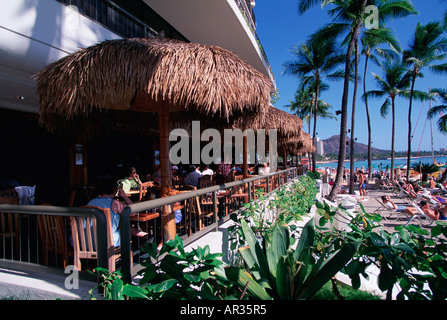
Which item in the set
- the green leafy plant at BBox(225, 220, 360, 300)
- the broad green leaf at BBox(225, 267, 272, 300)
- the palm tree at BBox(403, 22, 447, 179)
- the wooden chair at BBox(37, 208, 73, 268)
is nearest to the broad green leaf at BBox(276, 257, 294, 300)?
the green leafy plant at BBox(225, 220, 360, 300)

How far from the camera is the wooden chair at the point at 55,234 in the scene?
9.44 feet

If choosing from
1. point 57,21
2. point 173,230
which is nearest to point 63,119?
point 57,21

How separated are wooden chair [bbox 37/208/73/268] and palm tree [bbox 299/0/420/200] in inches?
448

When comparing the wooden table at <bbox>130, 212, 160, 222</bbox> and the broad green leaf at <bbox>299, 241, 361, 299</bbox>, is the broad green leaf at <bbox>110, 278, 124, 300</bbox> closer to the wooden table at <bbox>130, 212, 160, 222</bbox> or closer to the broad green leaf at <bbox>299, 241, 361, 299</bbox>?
the broad green leaf at <bbox>299, 241, 361, 299</bbox>

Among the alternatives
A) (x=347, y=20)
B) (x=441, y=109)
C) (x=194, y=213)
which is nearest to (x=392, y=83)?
(x=441, y=109)

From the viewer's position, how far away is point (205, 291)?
1.49m

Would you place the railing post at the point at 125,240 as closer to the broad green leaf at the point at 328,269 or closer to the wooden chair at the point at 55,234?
the wooden chair at the point at 55,234

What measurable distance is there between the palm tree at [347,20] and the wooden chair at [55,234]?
11391 millimetres

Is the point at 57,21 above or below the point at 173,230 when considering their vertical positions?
above

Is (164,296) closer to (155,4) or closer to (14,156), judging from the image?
(14,156)

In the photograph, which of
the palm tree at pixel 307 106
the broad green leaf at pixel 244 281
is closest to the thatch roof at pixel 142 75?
the broad green leaf at pixel 244 281

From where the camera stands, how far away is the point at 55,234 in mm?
2916

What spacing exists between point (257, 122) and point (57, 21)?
4.66 metres

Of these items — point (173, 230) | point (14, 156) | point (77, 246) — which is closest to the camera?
point (77, 246)
